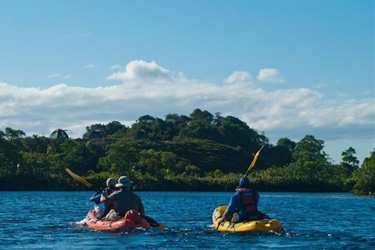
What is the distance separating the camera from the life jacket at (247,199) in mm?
27766

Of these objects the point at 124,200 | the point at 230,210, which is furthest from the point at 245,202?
the point at 124,200

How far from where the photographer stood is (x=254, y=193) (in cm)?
2791

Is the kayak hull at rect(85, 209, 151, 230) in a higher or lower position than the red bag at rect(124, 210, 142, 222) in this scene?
lower

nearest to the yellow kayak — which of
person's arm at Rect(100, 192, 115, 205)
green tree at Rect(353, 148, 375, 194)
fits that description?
person's arm at Rect(100, 192, 115, 205)

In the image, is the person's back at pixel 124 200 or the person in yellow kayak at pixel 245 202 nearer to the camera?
the person in yellow kayak at pixel 245 202

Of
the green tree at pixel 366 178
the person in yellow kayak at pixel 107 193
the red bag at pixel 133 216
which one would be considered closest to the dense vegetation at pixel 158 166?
the green tree at pixel 366 178

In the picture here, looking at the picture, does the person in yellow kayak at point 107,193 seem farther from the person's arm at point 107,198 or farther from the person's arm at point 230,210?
the person's arm at point 230,210

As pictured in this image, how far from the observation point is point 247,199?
2788cm

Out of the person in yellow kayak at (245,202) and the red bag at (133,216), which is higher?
the person in yellow kayak at (245,202)

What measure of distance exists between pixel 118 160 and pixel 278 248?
94.2 meters

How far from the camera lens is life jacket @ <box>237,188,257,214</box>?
Answer: 2777cm

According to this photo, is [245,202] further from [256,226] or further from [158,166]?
[158,166]

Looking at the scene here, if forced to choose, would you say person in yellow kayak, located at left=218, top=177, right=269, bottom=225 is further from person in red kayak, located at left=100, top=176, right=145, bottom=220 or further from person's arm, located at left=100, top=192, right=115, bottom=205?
person's arm, located at left=100, top=192, right=115, bottom=205

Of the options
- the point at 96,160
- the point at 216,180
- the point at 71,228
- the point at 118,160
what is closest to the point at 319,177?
the point at 216,180
